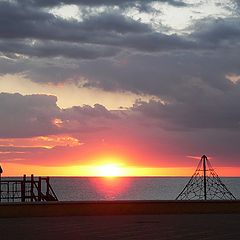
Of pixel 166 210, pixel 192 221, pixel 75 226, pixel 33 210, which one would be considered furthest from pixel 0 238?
pixel 166 210

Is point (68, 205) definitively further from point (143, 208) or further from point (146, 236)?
point (146, 236)

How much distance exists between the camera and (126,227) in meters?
14.6

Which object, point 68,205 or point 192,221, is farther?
point 68,205

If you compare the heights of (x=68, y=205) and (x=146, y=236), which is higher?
(x=68, y=205)

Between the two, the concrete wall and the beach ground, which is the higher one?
the concrete wall

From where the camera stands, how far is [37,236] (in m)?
12.7

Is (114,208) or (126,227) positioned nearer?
(126,227)

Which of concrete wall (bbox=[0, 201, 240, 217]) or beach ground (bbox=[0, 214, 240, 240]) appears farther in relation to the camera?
concrete wall (bbox=[0, 201, 240, 217])

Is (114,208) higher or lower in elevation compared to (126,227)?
higher

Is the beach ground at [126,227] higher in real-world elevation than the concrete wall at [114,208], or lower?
lower

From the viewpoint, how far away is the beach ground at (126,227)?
1275 centimetres

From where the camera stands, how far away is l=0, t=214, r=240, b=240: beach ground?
12.7m

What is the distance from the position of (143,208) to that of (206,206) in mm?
2508

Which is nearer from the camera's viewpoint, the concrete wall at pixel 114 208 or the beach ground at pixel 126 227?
the beach ground at pixel 126 227
